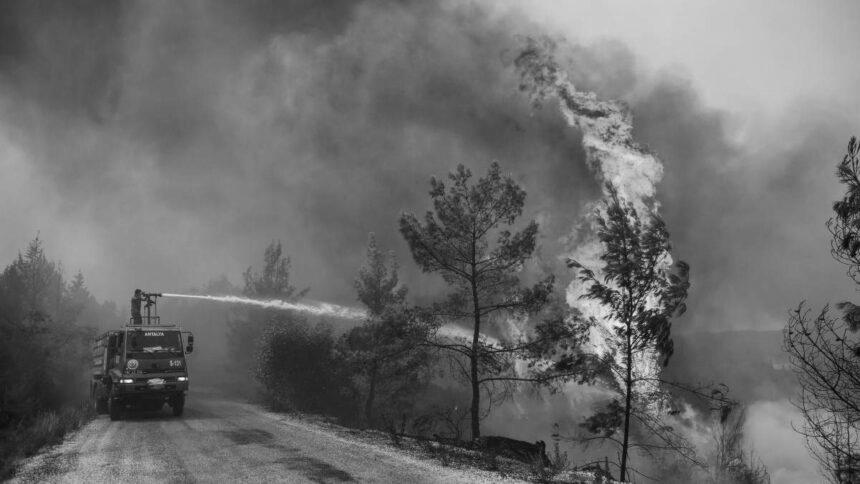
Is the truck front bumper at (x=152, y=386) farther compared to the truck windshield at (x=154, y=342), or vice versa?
the truck windshield at (x=154, y=342)

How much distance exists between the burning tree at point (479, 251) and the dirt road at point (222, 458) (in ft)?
20.8

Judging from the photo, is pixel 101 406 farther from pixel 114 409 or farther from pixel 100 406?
pixel 114 409

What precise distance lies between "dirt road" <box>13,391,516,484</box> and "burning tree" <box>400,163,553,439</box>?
6.33m

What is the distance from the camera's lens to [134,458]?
483 inches

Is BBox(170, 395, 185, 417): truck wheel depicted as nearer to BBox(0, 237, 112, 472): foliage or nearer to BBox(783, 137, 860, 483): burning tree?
BBox(0, 237, 112, 472): foliage

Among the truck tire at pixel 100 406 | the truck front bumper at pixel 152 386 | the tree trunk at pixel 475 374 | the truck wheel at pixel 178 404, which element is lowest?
the truck tire at pixel 100 406

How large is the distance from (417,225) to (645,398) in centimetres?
1007

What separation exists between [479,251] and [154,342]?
1342cm

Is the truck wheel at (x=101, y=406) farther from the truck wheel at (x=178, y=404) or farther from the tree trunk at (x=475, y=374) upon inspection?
the tree trunk at (x=475, y=374)

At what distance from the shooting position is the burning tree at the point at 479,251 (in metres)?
19.4

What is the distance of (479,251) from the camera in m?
20.2

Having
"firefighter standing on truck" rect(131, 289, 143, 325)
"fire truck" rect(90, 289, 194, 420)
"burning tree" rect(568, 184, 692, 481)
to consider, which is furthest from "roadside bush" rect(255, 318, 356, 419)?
"burning tree" rect(568, 184, 692, 481)

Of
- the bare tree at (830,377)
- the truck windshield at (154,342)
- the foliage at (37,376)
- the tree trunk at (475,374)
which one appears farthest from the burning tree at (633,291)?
the truck windshield at (154,342)

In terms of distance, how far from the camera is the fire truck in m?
19.0
